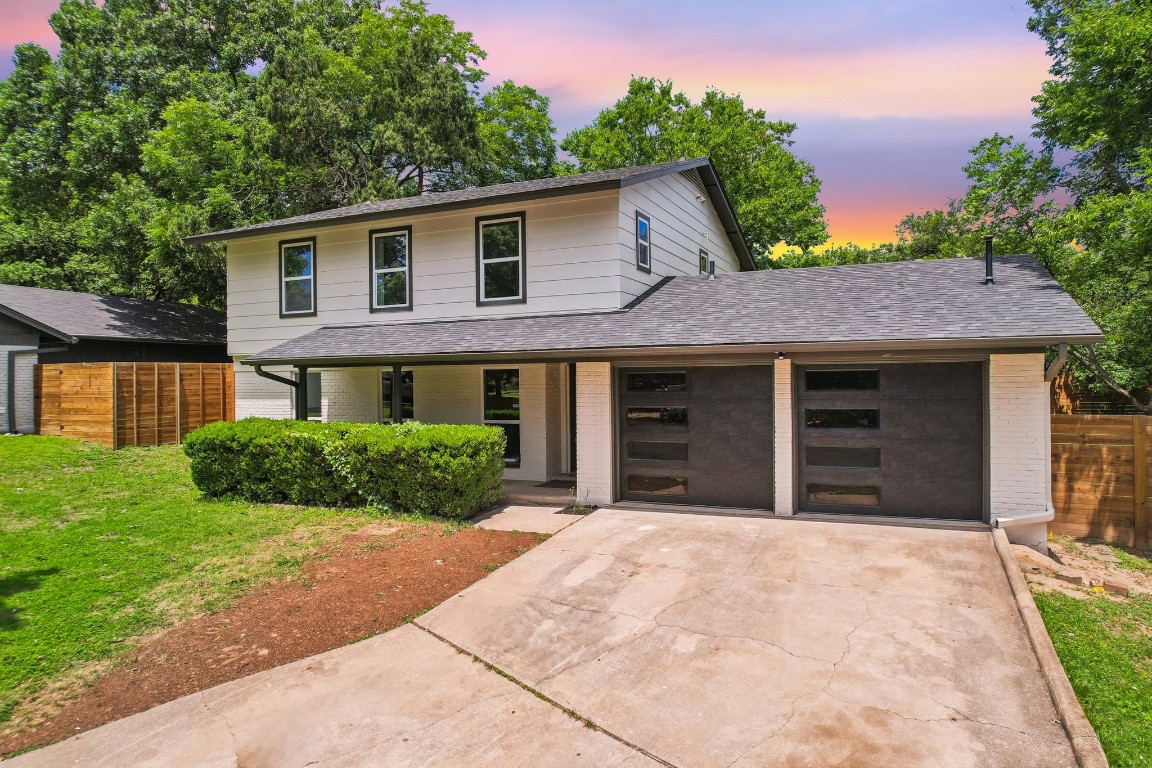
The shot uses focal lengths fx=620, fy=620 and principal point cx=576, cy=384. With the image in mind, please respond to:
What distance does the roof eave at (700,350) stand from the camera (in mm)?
6980

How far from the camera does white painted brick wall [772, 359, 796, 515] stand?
8.37 metres

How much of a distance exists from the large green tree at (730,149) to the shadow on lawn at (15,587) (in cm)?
Answer: 2247

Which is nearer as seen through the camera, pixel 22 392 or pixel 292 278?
pixel 292 278

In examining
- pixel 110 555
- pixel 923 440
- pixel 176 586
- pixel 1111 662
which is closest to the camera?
pixel 1111 662

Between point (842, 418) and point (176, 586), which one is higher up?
point (842, 418)

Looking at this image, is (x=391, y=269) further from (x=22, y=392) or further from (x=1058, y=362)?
(x=22, y=392)

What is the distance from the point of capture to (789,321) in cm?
863

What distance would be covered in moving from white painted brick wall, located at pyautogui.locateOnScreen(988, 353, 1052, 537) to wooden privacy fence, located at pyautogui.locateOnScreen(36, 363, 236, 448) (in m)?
16.1

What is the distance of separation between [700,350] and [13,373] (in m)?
17.6

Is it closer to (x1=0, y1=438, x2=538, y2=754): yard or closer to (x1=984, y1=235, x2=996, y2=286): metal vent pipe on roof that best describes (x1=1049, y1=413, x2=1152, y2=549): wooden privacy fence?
(x1=984, y1=235, x2=996, y2=286): metal vent pipe on roof

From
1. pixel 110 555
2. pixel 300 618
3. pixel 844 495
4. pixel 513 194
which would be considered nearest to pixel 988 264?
pixel 844 495

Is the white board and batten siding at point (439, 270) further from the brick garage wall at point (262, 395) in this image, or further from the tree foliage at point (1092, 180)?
the tree foliage at point (1092, 180)

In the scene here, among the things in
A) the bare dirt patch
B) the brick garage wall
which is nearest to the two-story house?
the brick garage wall

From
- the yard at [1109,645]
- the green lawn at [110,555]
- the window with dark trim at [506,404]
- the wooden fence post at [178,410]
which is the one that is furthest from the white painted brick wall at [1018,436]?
the wooden fence post at [178,410]
